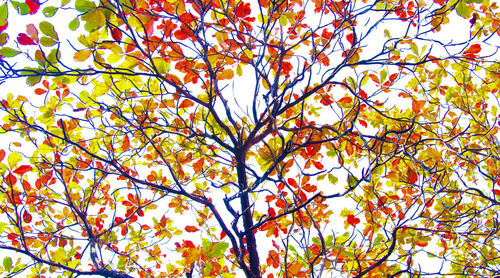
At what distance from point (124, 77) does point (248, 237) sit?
1262mm

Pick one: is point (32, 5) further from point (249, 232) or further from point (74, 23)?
point (249, 232)

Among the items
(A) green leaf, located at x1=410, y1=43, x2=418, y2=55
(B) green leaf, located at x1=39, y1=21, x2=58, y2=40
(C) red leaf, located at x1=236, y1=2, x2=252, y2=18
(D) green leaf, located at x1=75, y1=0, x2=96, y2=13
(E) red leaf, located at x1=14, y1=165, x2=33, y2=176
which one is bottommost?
(B) green leaf, located at x1=39, y1=21, x2=58, y2=40

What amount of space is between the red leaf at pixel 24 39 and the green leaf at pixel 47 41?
6 centimetres

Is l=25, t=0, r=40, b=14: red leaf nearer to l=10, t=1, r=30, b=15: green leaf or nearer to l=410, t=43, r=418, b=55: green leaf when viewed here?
l=10, t=1, r=30, b=15: green leaf

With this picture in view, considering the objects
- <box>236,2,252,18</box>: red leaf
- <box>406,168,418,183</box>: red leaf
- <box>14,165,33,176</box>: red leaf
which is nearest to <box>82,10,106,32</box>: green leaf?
<box>236,2,252,18</box>: red leaf

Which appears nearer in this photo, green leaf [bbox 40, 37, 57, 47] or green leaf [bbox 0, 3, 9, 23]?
green leaf [bbox 0, 3, 9, 23]

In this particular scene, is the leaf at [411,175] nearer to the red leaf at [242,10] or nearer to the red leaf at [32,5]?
the red leaf at [242,10]

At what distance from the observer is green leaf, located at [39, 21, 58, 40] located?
53.5 inches

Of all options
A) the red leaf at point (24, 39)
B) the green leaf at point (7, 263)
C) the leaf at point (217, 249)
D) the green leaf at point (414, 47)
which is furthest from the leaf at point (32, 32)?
the green leaf at point (414, 47)

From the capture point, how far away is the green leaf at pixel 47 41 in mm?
1381

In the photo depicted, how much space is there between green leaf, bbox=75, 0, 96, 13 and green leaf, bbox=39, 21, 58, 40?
0.52ft

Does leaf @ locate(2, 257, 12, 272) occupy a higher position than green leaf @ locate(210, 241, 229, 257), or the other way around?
leaf @ locate(2, 257, 12, 272)

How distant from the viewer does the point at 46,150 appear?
2371 mm

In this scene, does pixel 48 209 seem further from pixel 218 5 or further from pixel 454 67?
pixel 454 67
